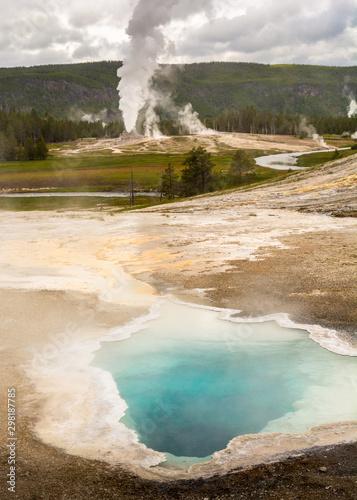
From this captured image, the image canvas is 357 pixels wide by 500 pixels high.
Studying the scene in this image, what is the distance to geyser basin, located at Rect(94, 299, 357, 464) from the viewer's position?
8172mm

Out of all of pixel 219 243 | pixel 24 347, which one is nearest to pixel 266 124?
pixel 219 243

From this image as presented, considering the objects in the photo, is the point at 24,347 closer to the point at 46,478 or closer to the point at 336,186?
the point at 46,478

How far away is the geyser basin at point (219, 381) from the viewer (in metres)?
8.17

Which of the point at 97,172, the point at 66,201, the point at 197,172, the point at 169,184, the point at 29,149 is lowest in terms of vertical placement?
the point at 66,201

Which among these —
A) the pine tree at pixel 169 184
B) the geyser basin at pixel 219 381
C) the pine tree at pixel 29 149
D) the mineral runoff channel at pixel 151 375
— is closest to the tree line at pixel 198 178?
the pine tree at pixel 169 184

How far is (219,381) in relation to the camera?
31.9 ft

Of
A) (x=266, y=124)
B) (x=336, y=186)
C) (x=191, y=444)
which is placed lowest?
(x=191, y=444)

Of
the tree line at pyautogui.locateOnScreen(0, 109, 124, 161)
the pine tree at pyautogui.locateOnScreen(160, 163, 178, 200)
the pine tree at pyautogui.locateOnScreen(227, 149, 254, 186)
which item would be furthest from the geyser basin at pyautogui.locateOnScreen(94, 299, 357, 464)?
the tree line at pyautogui.locateOnScreen(0, 109, 124, 161)

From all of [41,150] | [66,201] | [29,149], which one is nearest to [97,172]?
[66,201]

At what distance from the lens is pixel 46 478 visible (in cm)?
638

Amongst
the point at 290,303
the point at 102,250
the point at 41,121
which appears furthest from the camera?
the point at 41,121

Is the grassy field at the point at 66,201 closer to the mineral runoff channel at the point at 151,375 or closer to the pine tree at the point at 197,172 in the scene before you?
the pine tree at the point at 197,172

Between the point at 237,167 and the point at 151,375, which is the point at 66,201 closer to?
the point at 237,167

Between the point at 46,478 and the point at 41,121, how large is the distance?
15510 centimetres
